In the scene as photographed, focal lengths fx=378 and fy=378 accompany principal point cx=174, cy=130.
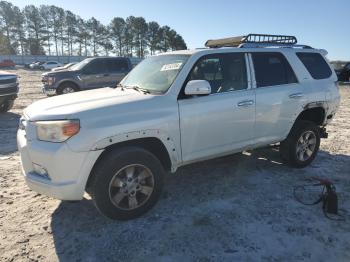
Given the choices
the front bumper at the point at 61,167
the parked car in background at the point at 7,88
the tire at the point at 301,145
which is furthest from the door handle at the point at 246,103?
the parked car in background at the point at 7,88

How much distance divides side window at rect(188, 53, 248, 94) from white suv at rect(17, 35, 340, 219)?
1cm

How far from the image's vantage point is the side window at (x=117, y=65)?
14531 millimetres

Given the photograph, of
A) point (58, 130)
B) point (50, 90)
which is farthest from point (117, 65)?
point (58, 130)

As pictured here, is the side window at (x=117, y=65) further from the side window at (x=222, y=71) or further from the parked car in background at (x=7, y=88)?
the side window at (x=222, y=71)

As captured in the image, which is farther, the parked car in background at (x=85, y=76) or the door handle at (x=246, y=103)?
the parked car in background at (x=85, y=76)

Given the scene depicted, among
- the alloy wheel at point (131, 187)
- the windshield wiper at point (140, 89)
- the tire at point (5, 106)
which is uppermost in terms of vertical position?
the windshield wiper at point (140, 89)

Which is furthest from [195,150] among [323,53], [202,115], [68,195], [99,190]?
[323,53]

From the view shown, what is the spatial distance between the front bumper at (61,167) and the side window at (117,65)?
35.7ft

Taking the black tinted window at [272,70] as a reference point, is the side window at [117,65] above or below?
above

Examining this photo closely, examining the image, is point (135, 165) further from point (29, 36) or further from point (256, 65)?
point (29, 36)

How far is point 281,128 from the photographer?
569 cm

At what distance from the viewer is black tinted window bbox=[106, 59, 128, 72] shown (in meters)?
14.5

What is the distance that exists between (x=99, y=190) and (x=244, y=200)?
1907 mm

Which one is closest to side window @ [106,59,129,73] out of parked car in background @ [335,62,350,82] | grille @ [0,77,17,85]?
grille @ [0,77,17,85]
